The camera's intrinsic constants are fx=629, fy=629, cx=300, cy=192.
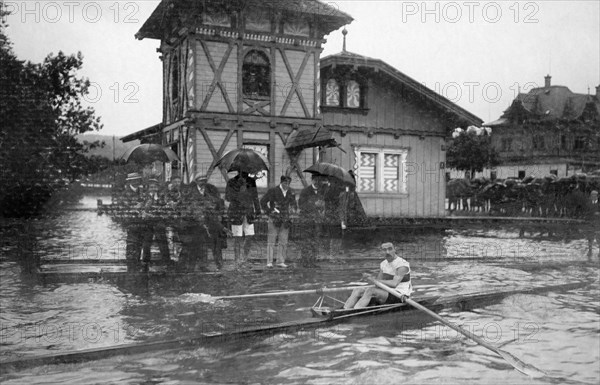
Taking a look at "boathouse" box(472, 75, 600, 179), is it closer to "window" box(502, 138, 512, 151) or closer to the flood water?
"window" box(502, 138, 512, 151)

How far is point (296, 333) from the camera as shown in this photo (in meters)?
8.45

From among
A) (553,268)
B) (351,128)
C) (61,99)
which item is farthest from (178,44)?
(553,268)

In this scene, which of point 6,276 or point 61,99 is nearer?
point 6,276

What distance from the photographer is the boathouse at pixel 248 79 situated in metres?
18.7

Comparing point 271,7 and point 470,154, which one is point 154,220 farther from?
point 470,154

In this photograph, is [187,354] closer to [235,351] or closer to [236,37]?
[235,351]

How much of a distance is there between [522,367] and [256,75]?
1385 cm

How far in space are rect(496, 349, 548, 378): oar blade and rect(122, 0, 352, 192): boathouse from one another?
10820mm

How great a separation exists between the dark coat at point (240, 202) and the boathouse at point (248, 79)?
4035 millimetres

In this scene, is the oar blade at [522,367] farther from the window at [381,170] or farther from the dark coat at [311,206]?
the window at [381,170]

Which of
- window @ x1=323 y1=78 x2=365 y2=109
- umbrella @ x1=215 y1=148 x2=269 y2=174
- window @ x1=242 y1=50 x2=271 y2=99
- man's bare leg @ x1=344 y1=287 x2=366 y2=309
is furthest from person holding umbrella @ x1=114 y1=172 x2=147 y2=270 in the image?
window @ x1=323 y1=78 x2=365 y2=109

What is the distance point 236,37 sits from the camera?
19016mm

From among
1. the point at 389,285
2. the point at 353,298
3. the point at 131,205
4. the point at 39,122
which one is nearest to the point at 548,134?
the point at 39,122

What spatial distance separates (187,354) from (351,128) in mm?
14835
